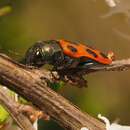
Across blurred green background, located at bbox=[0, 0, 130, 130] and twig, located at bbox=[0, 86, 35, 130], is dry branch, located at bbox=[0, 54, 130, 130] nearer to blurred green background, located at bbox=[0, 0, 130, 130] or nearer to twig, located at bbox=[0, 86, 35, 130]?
twig, located at bbox=[0, 86, 35, 130]

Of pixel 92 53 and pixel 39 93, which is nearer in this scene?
pixel 39 93

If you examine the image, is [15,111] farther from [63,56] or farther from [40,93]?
[63,56]

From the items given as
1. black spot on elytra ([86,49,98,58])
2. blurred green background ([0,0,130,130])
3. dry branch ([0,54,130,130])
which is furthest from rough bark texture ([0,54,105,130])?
blurred green background ([0,0,130,130])

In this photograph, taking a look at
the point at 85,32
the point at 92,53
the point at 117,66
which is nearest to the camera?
the point at 117,66

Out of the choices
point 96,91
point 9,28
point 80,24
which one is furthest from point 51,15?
point 9,28

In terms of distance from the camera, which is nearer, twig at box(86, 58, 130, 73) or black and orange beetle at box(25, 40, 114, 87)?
twig at box(86, 58, 130, 73)

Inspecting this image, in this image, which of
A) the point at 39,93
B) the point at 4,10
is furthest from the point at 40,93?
the point at 4,10
